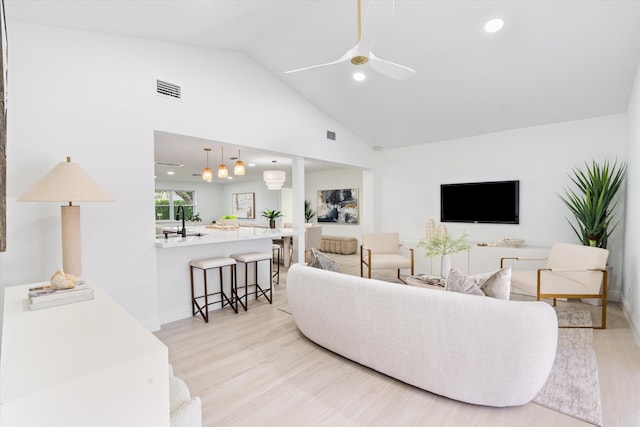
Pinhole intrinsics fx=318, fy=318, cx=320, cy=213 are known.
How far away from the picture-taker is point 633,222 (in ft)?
11.2

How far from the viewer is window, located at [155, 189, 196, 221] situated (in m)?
11.0

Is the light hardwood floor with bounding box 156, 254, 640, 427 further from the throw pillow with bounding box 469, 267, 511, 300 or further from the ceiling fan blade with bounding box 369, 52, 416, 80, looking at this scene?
the ceiling fan blade with bounding box 369, 52, 416, 80

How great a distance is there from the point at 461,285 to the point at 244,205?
392 inches

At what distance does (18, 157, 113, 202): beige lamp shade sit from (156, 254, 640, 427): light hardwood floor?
150cm

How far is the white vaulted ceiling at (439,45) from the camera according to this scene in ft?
9.27

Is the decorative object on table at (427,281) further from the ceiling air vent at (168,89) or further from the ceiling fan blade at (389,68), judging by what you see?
the ceiling air vent at (168,89)

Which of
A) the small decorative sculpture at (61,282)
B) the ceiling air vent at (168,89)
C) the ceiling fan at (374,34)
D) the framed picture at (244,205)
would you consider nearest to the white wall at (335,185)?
the framed picture at (244,205)

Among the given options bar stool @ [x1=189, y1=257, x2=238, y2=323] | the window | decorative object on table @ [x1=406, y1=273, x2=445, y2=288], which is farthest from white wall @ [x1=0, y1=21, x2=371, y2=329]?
the window

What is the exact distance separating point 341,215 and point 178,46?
239 inches

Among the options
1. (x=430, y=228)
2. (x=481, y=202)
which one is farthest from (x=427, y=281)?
(x=481, y=202)

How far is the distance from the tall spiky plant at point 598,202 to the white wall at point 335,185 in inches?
184

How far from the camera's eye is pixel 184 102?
3.49 metres

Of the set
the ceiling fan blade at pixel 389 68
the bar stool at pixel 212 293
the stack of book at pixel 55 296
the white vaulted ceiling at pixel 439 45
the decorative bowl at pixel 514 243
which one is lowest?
the bar stool at pixel 212 293

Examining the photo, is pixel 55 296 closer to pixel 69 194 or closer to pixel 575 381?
pixel 69 194
